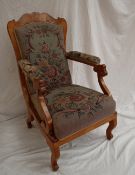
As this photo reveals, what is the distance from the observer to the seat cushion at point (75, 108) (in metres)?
1.27

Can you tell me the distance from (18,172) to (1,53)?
95cm

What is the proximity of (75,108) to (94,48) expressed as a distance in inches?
32.2

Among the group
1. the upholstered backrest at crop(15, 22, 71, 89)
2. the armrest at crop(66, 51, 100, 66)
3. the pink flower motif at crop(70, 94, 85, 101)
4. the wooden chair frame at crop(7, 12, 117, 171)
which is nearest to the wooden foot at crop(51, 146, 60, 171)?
the wooden chair frame at crop(7, 12, 117, 171)

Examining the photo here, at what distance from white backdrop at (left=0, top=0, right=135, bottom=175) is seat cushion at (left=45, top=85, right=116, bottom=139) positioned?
0.38 metres

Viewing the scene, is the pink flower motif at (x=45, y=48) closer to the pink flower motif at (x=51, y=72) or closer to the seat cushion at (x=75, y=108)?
the pink flower motif at (x=51, y=72)

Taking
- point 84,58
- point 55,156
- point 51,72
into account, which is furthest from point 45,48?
point 55,156

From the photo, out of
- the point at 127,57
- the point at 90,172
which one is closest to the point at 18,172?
the point at 90,172

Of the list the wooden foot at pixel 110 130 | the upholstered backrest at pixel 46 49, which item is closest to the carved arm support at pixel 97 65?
the upholstered backrest at pixel 46 49

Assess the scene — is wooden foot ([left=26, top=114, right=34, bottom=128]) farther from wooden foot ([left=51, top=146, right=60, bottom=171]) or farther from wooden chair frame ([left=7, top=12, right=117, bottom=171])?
wooden foot ([left=51, top=146, right=60, bottom=171])

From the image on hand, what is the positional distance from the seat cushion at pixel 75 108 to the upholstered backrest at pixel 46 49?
161 mm

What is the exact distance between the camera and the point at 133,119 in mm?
1943

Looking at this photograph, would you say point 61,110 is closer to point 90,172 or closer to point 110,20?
point 90,172

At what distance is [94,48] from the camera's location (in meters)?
1.96

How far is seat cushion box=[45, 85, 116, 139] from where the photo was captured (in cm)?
127
